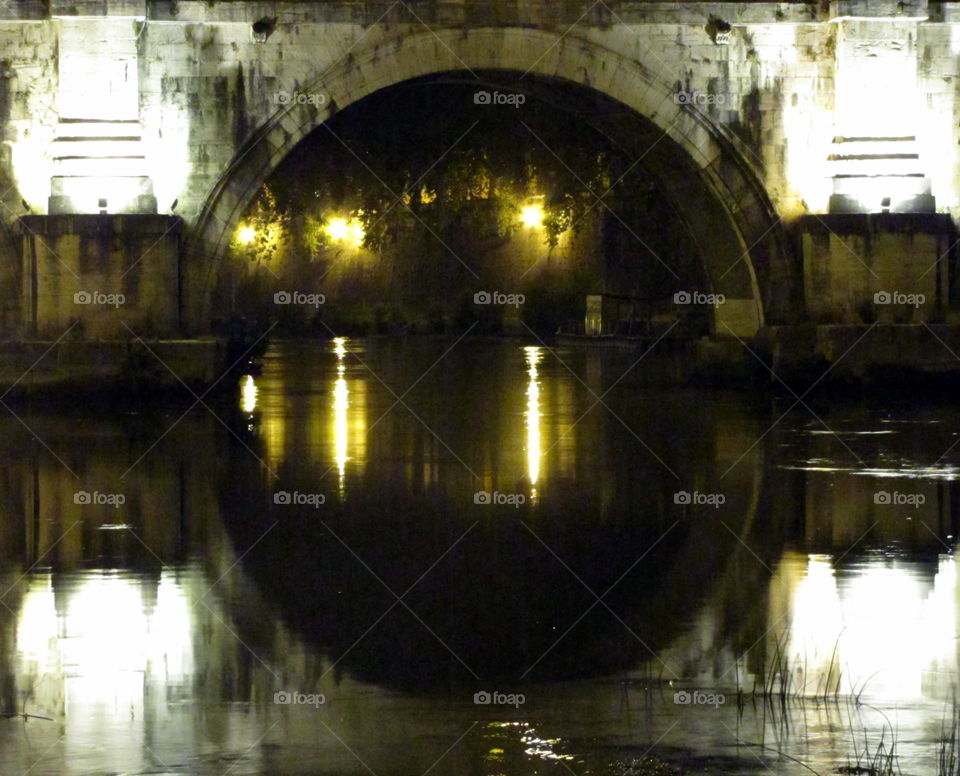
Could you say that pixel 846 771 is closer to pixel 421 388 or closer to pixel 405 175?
pixel 421 388

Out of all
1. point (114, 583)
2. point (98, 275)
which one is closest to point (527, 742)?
point (114, 583)

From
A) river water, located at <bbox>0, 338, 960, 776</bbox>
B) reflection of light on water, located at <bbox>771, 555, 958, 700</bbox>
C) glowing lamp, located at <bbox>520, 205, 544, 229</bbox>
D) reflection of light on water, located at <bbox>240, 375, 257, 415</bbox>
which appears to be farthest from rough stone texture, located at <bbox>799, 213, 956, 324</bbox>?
glowing lamp, located at <bbox>520, 205, 544, 229</bbox>

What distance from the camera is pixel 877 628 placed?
6.66 m

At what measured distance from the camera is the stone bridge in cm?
1781

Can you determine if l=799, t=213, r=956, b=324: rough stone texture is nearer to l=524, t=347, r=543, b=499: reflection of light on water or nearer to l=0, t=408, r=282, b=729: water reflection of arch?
l=524, t=347, r=543, b=499: reflection of light on water

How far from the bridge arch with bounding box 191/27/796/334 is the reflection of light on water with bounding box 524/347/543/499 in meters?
2.82

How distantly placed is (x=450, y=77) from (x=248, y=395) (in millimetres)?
4321

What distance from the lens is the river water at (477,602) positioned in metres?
5.15

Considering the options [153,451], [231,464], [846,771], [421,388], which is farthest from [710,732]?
[421,388]

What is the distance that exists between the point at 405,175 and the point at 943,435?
485 inches

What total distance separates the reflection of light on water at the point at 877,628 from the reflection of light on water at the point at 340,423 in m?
3.92

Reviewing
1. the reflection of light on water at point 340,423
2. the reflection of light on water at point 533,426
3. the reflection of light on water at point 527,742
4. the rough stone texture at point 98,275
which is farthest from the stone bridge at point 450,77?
the reflection of light on water at point 527,742

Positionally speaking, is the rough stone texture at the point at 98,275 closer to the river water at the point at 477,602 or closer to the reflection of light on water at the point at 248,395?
the reflection of light on water at the point at 248,395

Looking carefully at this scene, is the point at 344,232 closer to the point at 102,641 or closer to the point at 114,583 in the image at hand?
the point at 114,583
